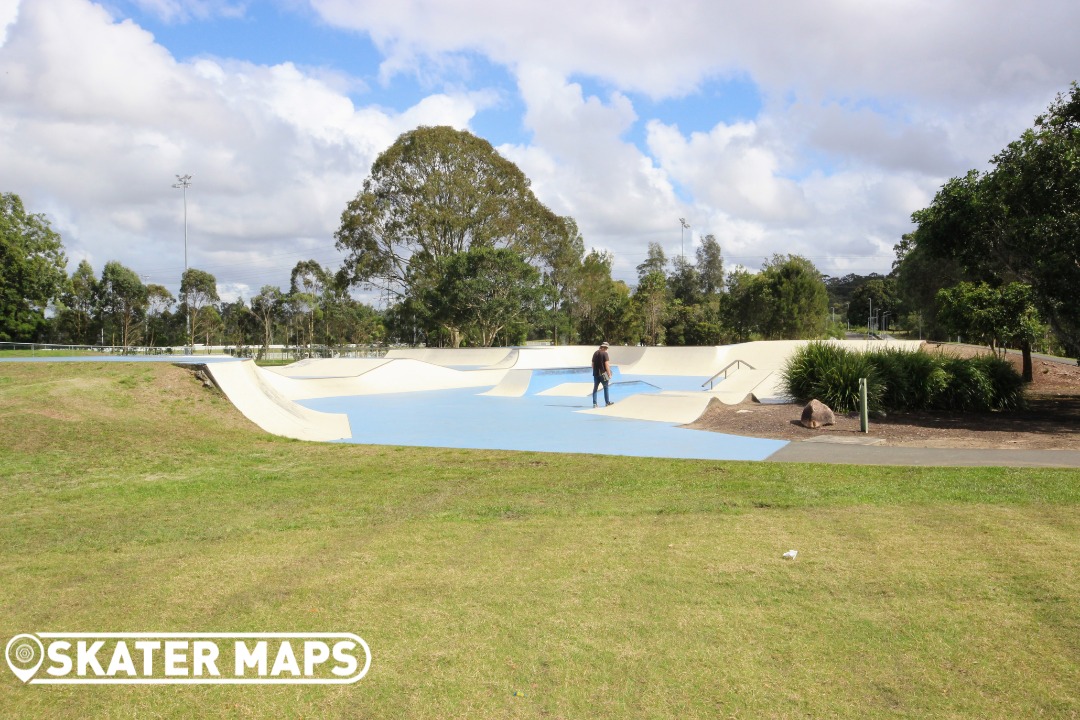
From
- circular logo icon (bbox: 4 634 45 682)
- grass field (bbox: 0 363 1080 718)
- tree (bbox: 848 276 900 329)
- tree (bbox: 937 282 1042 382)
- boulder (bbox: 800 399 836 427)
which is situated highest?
tree (bbox: 848 276 900 329)

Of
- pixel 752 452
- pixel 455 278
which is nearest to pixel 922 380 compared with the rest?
pixel 752 452

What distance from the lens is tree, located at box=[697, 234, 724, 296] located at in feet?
233

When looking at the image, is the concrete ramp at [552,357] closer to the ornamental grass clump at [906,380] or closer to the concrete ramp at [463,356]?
the concrete ramp at [463,356]

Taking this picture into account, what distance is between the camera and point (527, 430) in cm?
1280

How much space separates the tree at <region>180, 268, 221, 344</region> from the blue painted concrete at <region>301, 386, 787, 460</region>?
33.0 meters

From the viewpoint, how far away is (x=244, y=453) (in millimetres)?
9383

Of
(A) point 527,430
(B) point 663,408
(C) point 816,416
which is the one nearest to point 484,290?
(B) point 663,408

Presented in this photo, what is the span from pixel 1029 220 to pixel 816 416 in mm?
5587

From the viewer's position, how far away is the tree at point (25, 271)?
124 feet

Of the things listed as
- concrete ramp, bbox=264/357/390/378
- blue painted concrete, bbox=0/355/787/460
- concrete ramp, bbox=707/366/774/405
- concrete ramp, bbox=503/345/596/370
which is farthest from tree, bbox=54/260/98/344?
concrete ramp, bbox=707/366/774/405

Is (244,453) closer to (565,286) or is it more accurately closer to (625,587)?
(625,587)

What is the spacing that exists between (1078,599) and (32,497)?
27.5ft

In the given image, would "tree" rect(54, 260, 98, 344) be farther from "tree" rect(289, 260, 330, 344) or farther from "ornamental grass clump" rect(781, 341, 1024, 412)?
"ornamental grass clump" rect(781, 341, 1024, 412)

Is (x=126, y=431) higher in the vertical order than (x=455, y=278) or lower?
lower
